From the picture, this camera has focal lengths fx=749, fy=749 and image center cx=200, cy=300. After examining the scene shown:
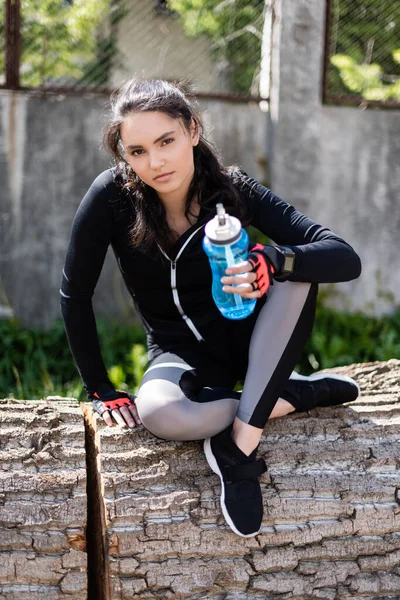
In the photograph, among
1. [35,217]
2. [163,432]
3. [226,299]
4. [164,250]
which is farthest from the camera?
[35,217]

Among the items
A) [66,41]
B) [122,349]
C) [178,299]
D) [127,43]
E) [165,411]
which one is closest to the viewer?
[165,411]

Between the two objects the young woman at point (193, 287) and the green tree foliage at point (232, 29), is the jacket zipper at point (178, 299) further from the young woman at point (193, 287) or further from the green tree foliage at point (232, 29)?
the green tree foliage at point (232, 29)

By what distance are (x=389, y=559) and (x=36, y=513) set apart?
126cm

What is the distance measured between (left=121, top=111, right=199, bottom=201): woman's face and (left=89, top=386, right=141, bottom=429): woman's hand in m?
0.83

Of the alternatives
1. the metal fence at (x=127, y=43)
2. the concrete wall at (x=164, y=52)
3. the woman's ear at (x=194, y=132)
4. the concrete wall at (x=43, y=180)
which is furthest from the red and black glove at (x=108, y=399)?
the concrete wall at (x=164, y=52)

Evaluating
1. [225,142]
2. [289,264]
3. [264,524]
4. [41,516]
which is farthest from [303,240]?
[225,142]

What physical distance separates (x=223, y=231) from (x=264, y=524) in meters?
1.06

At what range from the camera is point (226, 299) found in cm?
252

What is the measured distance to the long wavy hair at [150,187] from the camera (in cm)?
273

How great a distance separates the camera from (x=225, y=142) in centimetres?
582

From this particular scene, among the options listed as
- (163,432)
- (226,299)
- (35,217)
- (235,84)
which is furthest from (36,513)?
(235,84)

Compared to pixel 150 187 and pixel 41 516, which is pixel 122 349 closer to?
pixel 150 187

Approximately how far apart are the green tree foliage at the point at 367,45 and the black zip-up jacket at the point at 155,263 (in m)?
3.83

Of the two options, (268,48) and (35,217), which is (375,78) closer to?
(268,48)
